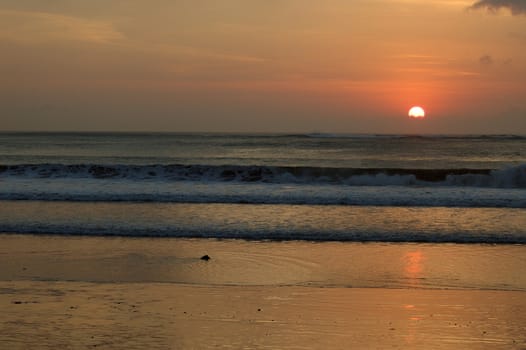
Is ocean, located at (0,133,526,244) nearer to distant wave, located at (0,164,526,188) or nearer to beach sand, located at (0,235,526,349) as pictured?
distant wave, located at (0,164,526,188)

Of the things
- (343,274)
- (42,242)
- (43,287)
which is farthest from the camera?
(42,242)

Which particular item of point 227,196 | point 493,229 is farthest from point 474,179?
point 493,229

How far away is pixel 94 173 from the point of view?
1233 inches

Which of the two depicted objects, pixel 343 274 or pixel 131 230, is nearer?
pixel 343 274

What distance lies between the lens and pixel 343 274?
10.8m

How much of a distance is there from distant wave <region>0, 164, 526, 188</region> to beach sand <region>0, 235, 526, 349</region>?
53.3ft

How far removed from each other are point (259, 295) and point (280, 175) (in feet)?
69.9

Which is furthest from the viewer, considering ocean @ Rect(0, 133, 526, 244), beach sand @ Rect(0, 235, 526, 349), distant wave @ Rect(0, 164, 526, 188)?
distant wave @ Rect(0, 164, 526, 188)

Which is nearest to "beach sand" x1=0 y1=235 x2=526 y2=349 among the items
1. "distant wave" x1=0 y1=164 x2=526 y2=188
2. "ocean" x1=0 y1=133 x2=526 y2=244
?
"ocean" x1=0 y1=133 x2=526 y2=244

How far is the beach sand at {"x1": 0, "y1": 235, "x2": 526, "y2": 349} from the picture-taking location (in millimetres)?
7371

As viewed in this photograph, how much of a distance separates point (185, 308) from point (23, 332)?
1930 millimetres

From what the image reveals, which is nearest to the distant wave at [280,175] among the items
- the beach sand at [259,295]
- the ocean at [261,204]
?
the ocean at [261,204]

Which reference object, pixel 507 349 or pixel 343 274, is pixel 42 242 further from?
pixel 507 349

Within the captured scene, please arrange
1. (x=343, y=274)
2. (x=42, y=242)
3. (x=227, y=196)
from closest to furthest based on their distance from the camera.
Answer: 1. (x=343, y=274)
2. (x=42, y=242)
3. (x=227, y=196)
